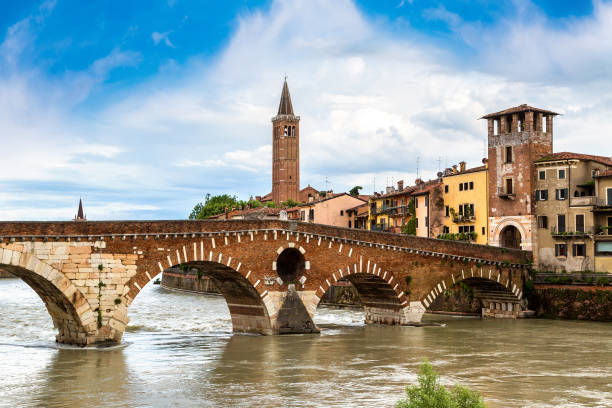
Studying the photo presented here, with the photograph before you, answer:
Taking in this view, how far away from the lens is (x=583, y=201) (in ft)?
145

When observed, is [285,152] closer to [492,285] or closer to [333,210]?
[333,210]

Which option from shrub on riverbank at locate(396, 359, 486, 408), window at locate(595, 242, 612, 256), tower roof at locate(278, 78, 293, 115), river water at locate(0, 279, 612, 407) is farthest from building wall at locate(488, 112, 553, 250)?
tower roof at locate(278, 78, 293, 115)

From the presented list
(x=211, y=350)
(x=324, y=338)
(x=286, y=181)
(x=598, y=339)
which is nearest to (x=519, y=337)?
(x=598, y=339)

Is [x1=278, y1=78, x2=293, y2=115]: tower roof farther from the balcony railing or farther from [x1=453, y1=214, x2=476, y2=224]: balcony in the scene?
[x1=453, y1=214, x2=476, y2=224]: balcony

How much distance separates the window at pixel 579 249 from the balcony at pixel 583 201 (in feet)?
7.95

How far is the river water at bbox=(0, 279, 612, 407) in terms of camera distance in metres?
20.8

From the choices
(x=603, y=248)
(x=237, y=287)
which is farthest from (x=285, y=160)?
(x=237, y=287)

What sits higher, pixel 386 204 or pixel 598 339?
pixel 386 204

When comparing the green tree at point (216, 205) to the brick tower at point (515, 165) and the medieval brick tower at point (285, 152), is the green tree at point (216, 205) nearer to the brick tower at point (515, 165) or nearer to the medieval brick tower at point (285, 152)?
the medieval brick tower at point (285, 152)

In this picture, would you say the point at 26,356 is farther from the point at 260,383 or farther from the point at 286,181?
the point at 286,181

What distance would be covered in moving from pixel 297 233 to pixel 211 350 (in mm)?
7086

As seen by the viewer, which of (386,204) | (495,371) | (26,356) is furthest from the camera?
(386,204)

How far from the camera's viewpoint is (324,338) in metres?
33.2

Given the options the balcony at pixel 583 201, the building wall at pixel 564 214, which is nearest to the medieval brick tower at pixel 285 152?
the building wall at pixel 564 214
